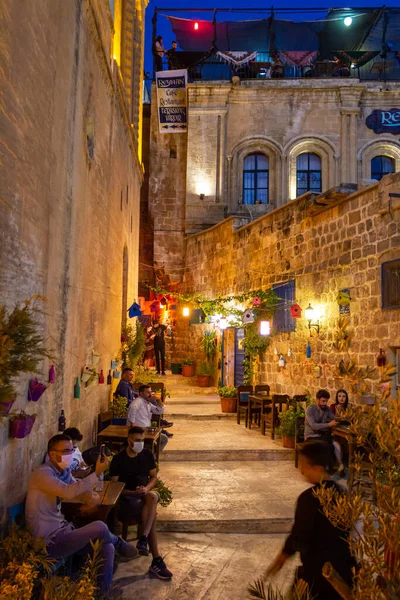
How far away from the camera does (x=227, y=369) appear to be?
14.7 meters

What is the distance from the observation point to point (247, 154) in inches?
785

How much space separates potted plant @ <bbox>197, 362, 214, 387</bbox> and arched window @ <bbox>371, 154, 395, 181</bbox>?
33.3 ft

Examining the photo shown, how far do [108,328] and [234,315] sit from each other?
5.07 metres

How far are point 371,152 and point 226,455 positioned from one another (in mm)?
14996

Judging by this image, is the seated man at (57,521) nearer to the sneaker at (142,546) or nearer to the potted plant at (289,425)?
the sneaker at (142,546)

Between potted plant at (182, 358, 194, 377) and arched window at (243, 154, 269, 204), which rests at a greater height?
arched window at (243, 154, 269, 204)

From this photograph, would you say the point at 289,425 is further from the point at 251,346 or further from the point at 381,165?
the point at 381,165

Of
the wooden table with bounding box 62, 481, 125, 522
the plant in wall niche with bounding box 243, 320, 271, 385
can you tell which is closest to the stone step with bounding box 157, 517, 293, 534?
the wooden table with bounding box 62, 481, 125, 522

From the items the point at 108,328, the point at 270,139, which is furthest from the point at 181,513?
the point at 270,139

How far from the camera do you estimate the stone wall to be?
7.86 meters

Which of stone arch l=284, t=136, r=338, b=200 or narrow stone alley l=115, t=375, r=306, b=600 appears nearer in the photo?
narrow stone alley l=115, t=375, r=306, b=600

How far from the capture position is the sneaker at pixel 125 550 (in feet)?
16.1

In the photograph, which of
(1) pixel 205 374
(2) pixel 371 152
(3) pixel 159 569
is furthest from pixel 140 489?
(2) pixel 371 152

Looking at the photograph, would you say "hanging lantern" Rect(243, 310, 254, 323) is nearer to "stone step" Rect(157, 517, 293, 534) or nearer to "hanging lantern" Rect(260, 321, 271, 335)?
"hanging lantern" Rect(260, 321, 271, 335)
